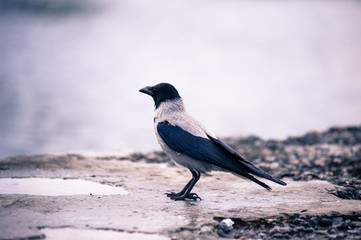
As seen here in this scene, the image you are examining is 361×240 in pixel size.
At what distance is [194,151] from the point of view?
16.4 feet

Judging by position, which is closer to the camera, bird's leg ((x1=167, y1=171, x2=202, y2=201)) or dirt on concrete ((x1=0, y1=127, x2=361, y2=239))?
dirt on concrete ((x1=0, y1=127, x2=361, y2=239))

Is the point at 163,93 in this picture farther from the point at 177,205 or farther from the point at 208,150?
the point at 177,205

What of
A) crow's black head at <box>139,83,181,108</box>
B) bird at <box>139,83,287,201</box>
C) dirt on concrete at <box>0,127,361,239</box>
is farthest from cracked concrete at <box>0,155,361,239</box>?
crow's black head at <box>139,83,181,108</box>

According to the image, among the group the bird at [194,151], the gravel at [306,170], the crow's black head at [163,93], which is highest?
the crow's black head at [163,93]

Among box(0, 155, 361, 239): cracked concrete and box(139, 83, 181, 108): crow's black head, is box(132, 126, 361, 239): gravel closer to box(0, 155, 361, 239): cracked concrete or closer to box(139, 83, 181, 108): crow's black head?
box(0, 155, 361, 239): cracked concrete

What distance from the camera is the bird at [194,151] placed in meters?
4.82

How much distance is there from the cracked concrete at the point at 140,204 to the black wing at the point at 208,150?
1.15 feet

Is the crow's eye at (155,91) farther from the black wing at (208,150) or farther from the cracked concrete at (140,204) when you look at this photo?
the cracked concrete at (140,204)

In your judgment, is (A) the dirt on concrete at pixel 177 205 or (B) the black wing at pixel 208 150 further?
(B) the black wing at pixel 208 150

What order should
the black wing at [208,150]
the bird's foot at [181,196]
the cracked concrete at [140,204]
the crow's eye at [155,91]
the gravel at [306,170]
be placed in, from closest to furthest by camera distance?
the cracked concrete at [140,204], the gravel at [306,170], the black wing at [208,150], the bird's foot at [181,196], the crow's eye at [155,91]

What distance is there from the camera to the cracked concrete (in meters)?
3.84

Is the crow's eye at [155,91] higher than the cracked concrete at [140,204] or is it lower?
higher

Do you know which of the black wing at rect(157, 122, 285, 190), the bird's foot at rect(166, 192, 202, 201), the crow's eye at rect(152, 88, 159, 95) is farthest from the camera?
the crow's eye at rect(152, 88, 159, 95)

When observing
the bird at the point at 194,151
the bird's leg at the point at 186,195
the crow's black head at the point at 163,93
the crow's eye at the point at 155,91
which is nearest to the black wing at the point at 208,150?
the bird at the point at 194,151
